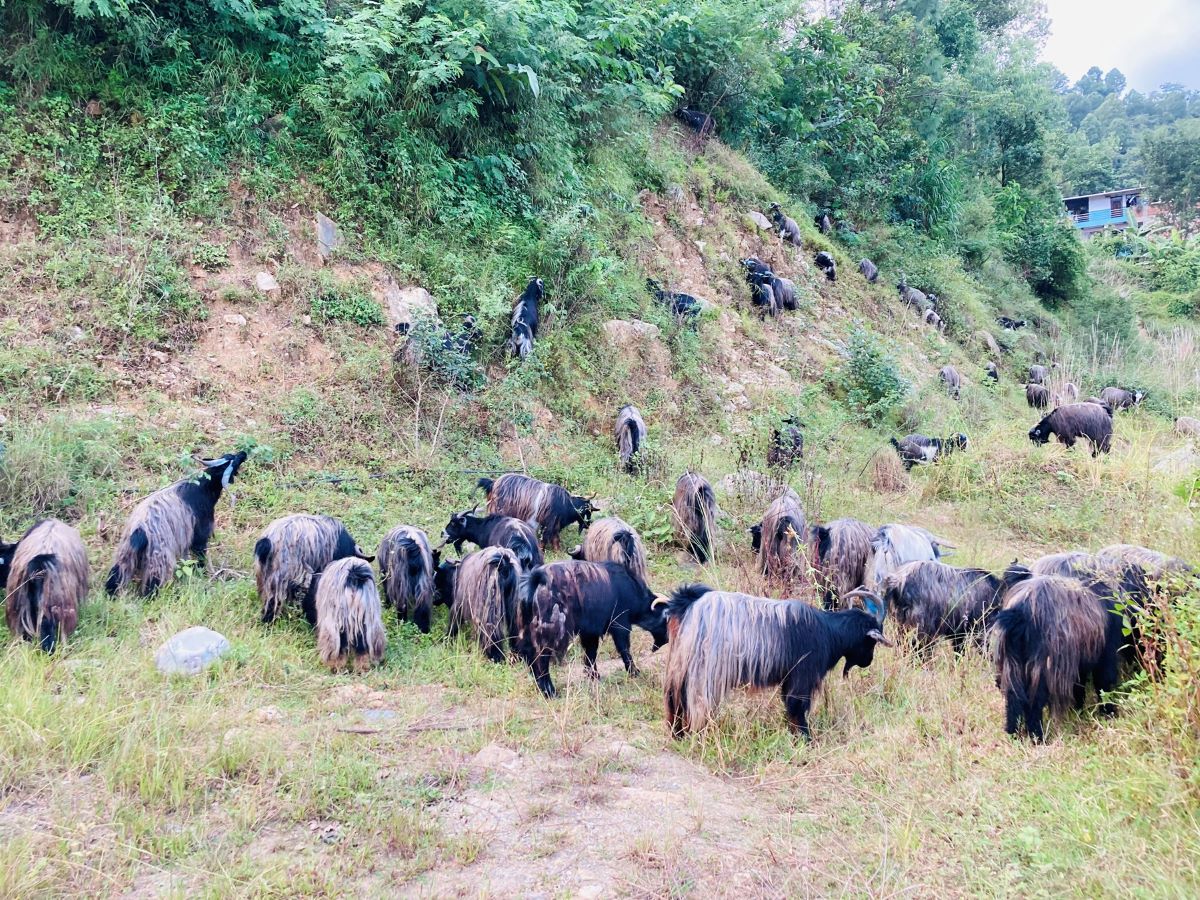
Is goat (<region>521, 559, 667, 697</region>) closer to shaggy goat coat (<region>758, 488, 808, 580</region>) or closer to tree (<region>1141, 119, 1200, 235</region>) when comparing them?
shaggy goat coat (<region>758, 488, 808, 580</region>)

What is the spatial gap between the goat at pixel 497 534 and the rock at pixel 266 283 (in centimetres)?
406

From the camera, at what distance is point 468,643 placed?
18.6 feet

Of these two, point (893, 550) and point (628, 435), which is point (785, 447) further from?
point (893, 550)

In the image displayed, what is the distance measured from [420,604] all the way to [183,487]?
Answer: 213 centimetres

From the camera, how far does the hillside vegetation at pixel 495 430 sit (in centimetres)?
335

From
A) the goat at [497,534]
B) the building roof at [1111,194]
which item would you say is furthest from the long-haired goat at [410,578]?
the building roof at [1111,194]

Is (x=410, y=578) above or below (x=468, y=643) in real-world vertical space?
above

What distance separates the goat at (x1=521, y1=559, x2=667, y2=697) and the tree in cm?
4653

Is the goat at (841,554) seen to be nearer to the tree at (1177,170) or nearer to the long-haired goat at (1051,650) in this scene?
the long-haired goat at (1051,650)

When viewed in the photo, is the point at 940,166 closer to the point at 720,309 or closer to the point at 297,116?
the point at 720,309

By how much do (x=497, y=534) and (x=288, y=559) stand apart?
1586 mm

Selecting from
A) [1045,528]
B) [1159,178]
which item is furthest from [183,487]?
[1159,178]

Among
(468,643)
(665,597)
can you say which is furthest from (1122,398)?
(468,643)

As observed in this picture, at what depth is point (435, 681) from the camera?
515 centimetres
